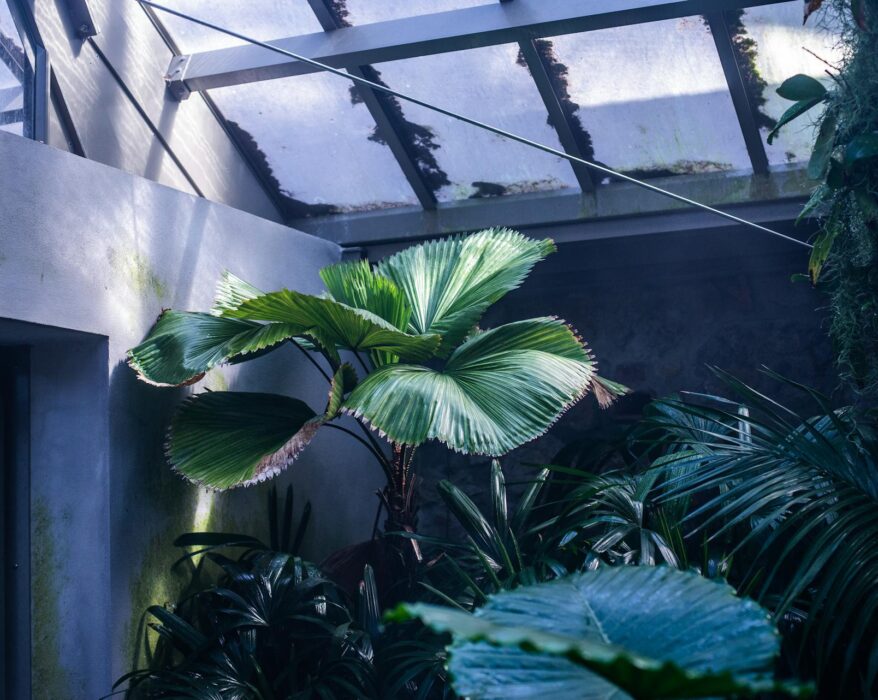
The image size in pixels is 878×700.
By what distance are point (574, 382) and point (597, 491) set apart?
1.06ft

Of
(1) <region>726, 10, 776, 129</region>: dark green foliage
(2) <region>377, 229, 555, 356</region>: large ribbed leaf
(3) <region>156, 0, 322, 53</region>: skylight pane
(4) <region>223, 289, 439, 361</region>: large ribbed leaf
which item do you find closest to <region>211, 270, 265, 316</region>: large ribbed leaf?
(4) <region>223, 289, 439, 361</region>: large ribbed leaf

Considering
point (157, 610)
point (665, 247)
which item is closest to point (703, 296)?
point (665, 247)

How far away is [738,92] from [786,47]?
21 centimetres

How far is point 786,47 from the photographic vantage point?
3.08m

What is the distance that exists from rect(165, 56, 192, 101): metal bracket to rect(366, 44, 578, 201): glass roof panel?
75 cm

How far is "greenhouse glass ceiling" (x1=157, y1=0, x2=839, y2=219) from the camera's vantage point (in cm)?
316

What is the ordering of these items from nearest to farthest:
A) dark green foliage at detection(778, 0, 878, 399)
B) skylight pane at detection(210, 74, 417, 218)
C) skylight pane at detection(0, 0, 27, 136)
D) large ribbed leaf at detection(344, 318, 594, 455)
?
1. dark green foliage at detection(778, 0, 878, 399)
2. large ribbed leaf at detection(344, 318, 594, 455)
3. skylight pane at detection(0, 0, 27, 136)
4. skylight pane at detection(210, 74, 417, 218)

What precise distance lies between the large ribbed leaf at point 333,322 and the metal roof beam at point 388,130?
1191mm

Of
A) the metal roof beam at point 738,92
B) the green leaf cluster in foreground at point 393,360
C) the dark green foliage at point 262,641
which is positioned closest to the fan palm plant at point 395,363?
the green leaf cluster in foreground at point 393,360

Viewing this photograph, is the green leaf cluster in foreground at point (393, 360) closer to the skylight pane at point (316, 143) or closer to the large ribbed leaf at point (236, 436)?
the large ribbed leaf at point (236, 436)

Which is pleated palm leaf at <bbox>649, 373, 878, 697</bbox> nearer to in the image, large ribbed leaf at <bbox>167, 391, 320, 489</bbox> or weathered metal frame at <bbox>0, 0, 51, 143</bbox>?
large ribbed leaf at <bbox>167, 391, 320, 489</bbox>

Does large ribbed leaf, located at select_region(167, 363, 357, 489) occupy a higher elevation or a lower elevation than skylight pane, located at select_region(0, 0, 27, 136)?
lower

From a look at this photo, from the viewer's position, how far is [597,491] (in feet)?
7.79

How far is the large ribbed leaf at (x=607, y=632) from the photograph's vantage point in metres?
0.55
